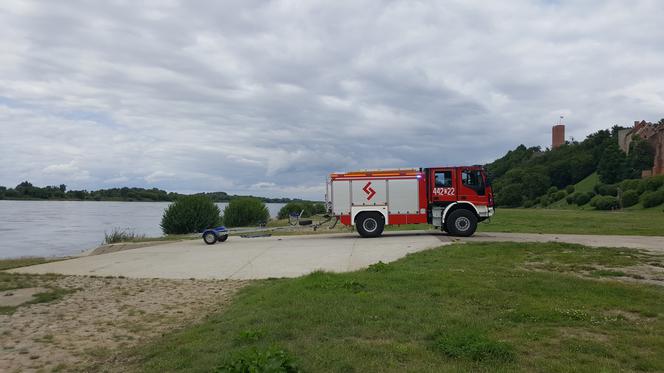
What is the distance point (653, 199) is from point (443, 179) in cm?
4312

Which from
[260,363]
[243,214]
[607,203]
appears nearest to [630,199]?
[607,203]

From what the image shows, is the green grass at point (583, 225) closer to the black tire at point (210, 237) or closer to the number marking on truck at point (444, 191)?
the number marking on truck at point (444, 191)

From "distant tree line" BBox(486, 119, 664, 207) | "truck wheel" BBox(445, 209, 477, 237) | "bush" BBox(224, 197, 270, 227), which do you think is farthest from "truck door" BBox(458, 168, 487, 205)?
"distant tree line" BBox(486, 119, 664, 207)

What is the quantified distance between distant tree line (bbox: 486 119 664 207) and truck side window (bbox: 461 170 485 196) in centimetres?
5804

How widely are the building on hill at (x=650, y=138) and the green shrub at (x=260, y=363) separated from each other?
77327mm

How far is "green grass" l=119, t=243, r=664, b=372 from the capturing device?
15.3 ft

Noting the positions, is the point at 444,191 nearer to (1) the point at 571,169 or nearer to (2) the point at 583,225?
(2) the point at 583,225

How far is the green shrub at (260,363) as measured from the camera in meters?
4.02

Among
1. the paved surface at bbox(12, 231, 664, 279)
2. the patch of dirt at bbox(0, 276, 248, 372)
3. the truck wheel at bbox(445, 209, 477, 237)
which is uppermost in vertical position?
the truck wheel at bbox(445, 209, 477, 237)

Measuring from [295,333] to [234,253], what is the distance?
11171 millimetres

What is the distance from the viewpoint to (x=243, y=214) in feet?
121

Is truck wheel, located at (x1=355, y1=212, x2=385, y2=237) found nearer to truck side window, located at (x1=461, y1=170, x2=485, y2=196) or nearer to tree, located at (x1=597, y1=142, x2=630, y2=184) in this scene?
truck side window, located at (x1=461, y1=170, x2=485, y2=196)

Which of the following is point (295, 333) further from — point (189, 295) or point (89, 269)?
point (89, 269)

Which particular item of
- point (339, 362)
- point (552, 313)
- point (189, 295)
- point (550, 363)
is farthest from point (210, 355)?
point (189, 295)
